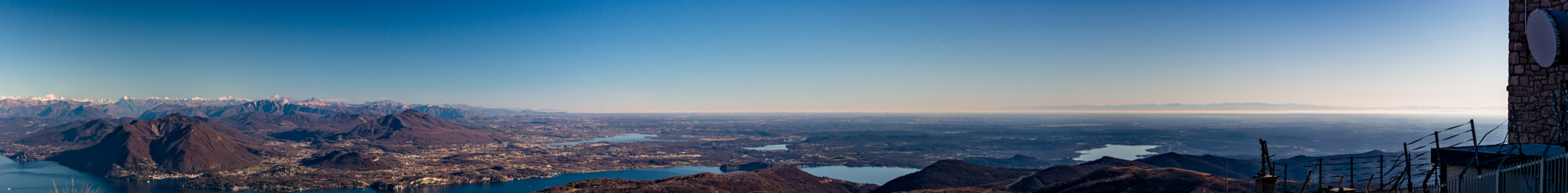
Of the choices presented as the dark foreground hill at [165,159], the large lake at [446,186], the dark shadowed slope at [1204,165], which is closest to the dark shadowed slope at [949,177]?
the dark shadowed slope at [1204,165]

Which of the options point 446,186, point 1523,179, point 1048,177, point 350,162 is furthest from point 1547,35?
point 350,162

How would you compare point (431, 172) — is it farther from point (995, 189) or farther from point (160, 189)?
point (995, 189)

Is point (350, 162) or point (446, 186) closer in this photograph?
point (446, 186)

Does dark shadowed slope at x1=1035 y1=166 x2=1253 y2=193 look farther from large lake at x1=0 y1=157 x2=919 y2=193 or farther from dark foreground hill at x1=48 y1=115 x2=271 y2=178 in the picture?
dark foreground hill at x1=48 y1=115 x2=271 y2=178

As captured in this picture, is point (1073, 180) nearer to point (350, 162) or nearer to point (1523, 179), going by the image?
point (1523, 179)

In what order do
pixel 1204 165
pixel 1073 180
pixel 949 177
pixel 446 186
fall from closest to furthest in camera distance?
pixel 1073 180, pixel 949 177, pixel 1204 165, pixel 446 186

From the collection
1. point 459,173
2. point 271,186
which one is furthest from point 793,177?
point 271,186

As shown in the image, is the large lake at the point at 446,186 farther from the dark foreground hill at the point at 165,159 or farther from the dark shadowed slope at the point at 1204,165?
the dark shadowed slope at the point at 1204,165
